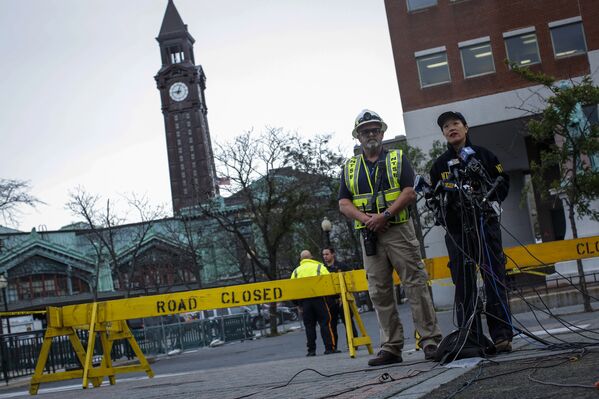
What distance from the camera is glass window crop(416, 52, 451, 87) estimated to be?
34125mm

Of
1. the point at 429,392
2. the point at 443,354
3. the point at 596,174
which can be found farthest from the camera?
the point at 596,174

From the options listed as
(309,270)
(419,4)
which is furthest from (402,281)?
(419,4)

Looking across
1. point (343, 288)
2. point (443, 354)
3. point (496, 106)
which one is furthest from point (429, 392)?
point (496, 106)

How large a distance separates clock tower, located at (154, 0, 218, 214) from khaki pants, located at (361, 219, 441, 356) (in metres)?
158

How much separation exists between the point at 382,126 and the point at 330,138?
40.0 meters

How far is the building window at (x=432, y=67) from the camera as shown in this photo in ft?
112

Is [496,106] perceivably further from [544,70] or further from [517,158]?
[517,158]

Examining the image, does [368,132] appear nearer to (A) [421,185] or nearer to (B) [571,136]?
(A) [421,185]

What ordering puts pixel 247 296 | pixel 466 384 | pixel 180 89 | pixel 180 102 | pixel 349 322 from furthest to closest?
pixel 180 102
pixel 180 89
pixel 247 296
pixel 349 322
pixel 466 384

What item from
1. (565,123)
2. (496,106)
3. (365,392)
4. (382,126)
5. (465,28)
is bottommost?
(365,392)

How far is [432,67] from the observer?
34281 mm

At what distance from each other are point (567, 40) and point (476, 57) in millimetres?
3414

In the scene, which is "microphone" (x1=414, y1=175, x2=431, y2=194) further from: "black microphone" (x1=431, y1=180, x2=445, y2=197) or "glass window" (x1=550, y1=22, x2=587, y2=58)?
"glass window" (x1=550, y1=22, x2=587, y2=58)

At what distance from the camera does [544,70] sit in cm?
3331
